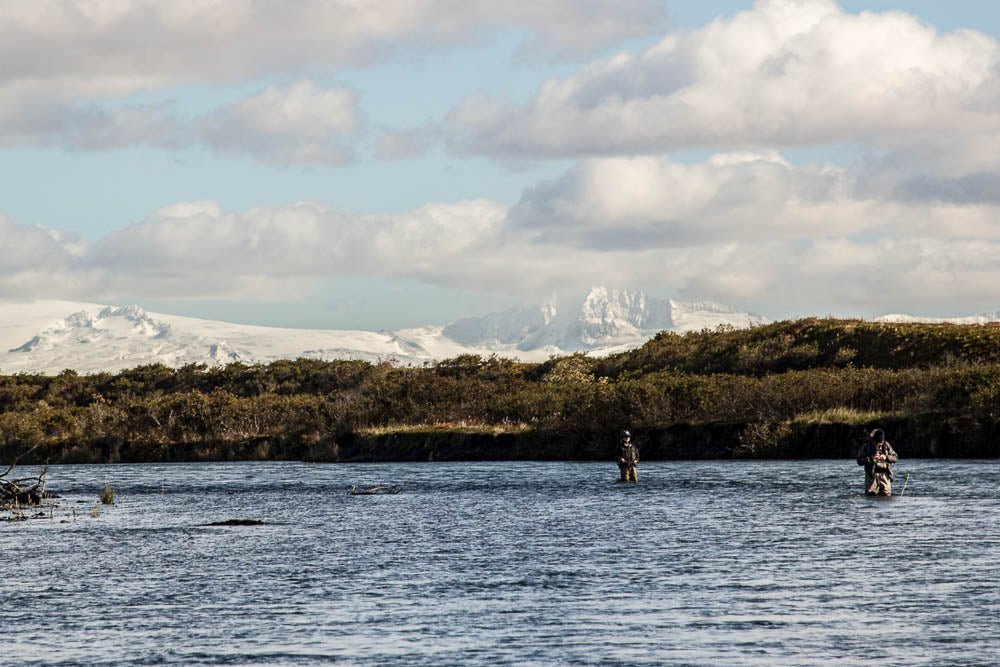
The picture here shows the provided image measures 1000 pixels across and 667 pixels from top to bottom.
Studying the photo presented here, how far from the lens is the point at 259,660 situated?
817 inches

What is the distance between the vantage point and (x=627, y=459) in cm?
5947

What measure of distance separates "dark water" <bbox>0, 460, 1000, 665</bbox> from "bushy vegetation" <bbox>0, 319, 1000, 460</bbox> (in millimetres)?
34373

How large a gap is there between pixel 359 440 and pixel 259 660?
3080 inches

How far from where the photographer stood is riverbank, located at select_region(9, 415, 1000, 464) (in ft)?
246

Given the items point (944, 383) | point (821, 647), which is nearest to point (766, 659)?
point (821, 647)

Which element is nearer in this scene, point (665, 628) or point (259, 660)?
point (259, 660)

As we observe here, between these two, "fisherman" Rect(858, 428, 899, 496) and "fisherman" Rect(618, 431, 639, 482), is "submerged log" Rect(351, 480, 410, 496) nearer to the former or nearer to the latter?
"fisherman" Rect(618, 431, 639, 482)

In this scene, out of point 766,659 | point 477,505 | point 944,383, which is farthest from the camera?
point 944,383

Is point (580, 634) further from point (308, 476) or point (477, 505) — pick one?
point (308, 476)

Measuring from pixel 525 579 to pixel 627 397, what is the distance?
6476 cm

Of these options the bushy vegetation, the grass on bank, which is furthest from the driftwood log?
the grass on bank

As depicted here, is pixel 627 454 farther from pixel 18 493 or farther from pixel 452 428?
pixel 452 428

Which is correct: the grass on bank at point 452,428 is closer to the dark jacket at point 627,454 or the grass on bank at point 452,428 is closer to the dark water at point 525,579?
the dark jacket at point 627,454

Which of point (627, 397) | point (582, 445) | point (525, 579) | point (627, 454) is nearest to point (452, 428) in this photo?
point (582, 445)
